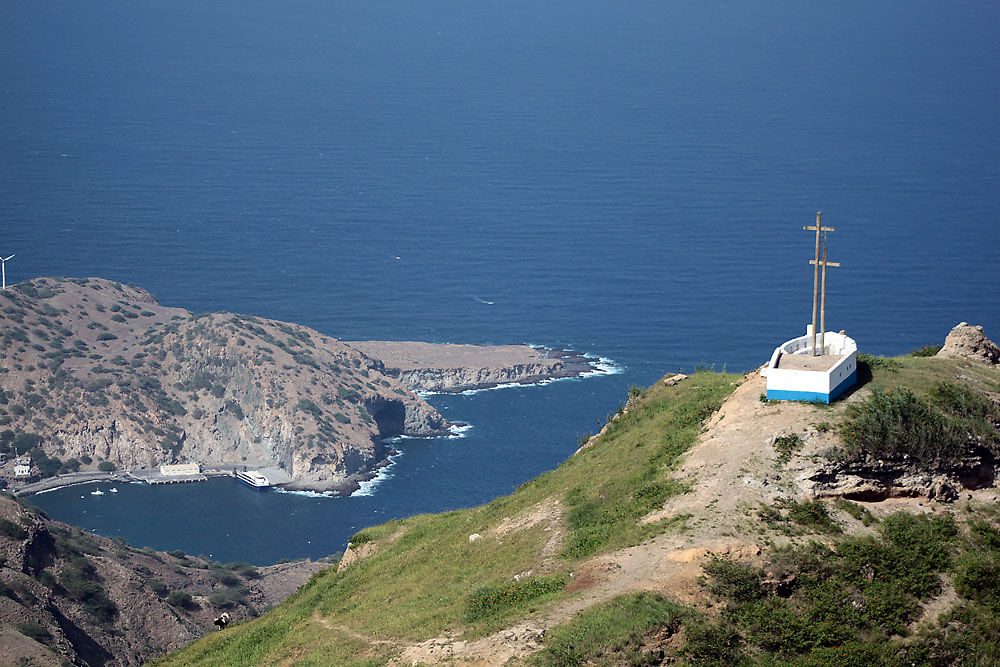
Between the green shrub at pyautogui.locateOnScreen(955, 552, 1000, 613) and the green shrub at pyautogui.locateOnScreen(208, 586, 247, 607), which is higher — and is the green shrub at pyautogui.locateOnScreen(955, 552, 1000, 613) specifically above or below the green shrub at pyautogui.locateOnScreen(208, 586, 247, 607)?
above

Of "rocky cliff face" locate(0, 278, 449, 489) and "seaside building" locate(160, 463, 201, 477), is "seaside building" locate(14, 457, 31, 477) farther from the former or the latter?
"seaside building" locate(160, 463, 201, 477)

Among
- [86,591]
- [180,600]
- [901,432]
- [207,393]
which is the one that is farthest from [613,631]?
[207,393]

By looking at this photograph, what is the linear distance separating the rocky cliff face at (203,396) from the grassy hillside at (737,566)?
4732 inches

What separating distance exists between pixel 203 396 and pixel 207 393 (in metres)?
0.71

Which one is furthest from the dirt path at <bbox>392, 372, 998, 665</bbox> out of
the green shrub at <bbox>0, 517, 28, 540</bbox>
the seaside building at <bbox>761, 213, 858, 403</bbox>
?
the green shrub at <bbox>0, 517, 28, 540</bbox>

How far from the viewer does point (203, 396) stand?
601 feet

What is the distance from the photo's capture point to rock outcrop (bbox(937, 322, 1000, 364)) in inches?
1988

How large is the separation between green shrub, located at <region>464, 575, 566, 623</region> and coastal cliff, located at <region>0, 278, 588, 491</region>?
405ft

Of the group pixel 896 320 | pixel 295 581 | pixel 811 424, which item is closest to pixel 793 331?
pixel 896 320

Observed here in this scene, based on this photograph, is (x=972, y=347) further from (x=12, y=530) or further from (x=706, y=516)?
(x=12, y=530)

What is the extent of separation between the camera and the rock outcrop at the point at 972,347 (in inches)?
1988

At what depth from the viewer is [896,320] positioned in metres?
184

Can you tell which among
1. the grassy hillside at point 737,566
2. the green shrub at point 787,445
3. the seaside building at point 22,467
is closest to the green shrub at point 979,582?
the grassy hillside at point 737,566

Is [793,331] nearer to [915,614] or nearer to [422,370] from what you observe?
[422,370]
